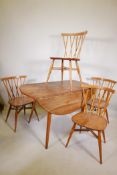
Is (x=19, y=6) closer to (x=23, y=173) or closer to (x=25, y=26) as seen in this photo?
(x=25, y=26)

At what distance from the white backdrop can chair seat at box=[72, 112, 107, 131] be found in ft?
4.28

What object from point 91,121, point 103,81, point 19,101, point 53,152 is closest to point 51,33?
point 103,81

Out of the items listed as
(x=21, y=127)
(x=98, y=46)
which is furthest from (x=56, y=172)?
(x=98, y=46)

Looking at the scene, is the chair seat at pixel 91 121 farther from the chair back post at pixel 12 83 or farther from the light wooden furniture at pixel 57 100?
the chair back post at pixel 12 83

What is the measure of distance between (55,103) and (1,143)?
90 cm

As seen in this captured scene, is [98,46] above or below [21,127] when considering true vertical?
above

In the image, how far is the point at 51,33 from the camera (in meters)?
2.93

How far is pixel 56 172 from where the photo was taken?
1.49 metres

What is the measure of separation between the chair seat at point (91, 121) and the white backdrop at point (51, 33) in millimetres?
1304

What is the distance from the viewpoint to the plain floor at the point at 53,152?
152cm

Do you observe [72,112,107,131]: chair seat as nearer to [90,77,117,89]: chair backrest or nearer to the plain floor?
the plain floor

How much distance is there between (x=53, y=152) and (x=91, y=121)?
610 mm

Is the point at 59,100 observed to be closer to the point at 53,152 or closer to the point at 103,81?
the point at 53,152

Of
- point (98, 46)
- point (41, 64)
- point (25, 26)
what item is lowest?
point (41, 64)
